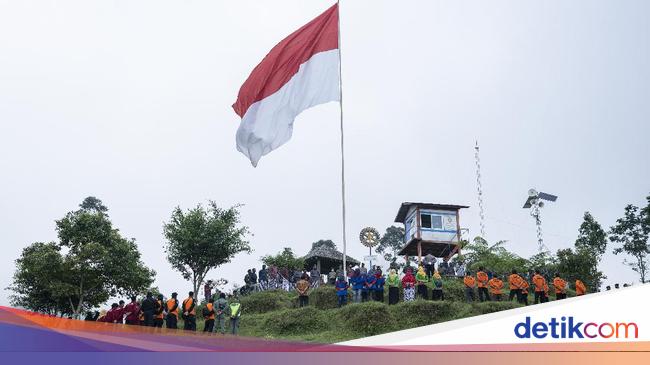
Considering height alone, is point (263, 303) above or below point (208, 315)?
above

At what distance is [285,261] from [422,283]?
59.7ft

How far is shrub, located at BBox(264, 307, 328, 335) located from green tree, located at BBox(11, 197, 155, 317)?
15397mm

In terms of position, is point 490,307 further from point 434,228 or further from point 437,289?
point 434,228

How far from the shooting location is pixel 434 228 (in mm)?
38000

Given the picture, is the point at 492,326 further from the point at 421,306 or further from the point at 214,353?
the point at 421,306

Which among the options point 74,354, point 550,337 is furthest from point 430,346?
point 74,354

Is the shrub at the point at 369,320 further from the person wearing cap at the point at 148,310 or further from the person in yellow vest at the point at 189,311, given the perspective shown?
the person wearing cap at the point at 148,310

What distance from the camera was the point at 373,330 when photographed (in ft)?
59.8

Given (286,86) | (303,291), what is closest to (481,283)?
(303,291)

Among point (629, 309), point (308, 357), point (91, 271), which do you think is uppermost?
point (91, 271)

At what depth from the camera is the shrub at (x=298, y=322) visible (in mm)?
19453

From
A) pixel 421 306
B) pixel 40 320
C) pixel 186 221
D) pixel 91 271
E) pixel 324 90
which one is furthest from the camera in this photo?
pixel 186 221

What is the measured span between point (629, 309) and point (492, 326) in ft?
5.65

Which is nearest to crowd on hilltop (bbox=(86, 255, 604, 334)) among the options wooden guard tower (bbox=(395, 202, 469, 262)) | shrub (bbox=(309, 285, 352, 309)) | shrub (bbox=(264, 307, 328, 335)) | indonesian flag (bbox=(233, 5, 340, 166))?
shrub (bbox=(309, 285, 352, 309))
